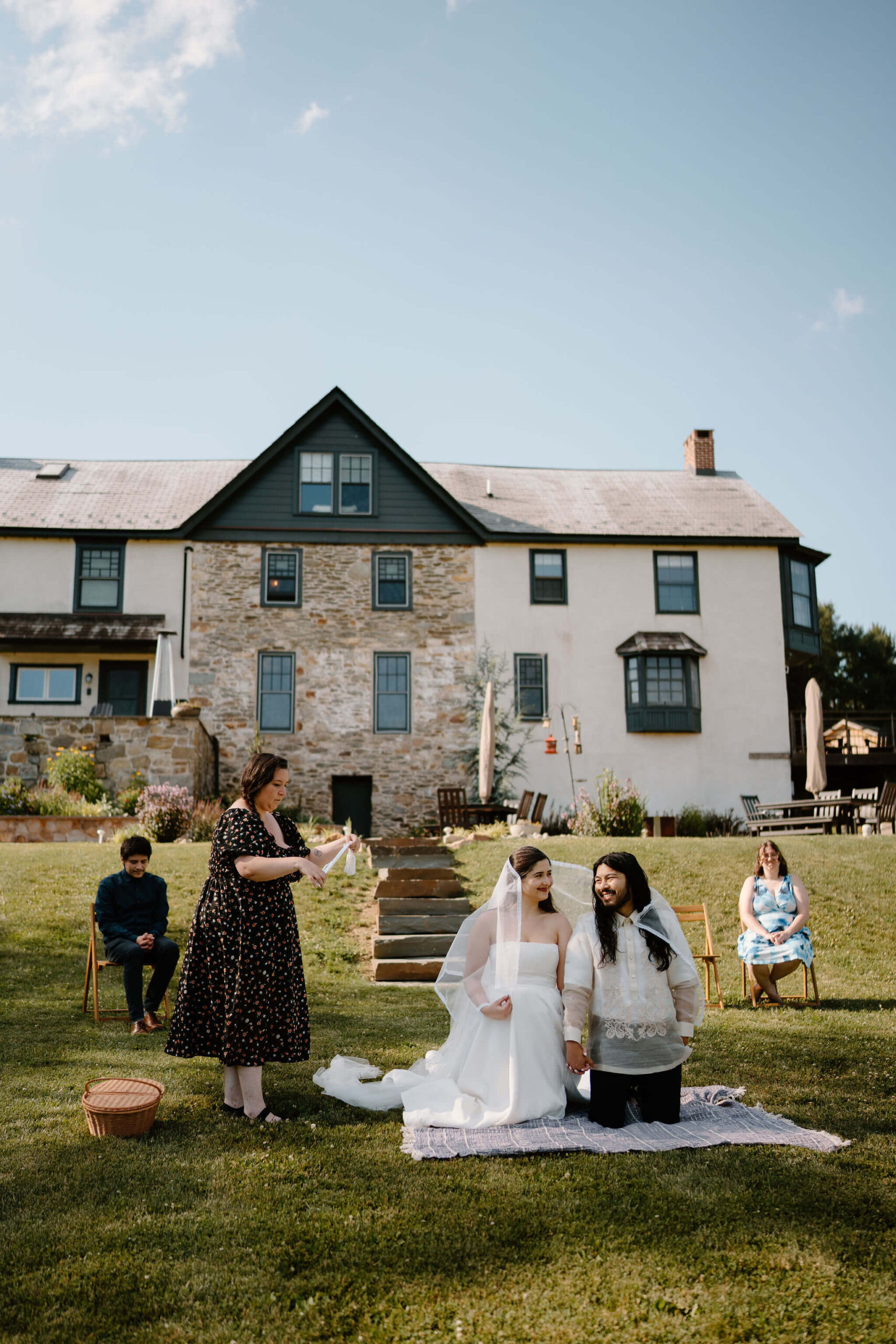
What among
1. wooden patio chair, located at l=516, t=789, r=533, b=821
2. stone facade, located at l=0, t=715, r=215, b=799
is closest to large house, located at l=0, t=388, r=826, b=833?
stone facade, located at l=0, t=715, r=215, b=799

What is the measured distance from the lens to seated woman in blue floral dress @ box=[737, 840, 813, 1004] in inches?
365

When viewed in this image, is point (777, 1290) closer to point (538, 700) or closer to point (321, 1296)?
point (321, 1296)

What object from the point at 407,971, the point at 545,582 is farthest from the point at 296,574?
the point at 407,971

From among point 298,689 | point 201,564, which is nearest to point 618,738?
point 298,689

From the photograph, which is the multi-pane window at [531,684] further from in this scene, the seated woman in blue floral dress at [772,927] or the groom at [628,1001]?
the groom at [628,1001]

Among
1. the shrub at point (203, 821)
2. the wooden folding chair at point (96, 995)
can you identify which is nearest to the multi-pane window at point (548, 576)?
the shrub at point (203, 821)

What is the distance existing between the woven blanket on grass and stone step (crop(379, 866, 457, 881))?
27.2 feet

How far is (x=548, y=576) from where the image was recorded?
24422mm

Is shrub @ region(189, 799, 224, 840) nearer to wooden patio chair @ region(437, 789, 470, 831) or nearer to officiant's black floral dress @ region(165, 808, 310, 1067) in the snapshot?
wooden patio chair @ region(437, 789, 470, 831)

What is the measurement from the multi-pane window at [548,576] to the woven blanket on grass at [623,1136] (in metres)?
19.0

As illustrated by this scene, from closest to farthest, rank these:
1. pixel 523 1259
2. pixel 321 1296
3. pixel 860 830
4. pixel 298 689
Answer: pixel 321 1296 → pixel 523 1259 → pixel 860 830 → pixel 298 689

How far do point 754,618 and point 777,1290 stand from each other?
2236cm

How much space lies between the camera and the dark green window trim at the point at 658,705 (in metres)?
23.6

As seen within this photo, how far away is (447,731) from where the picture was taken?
2308 cm
